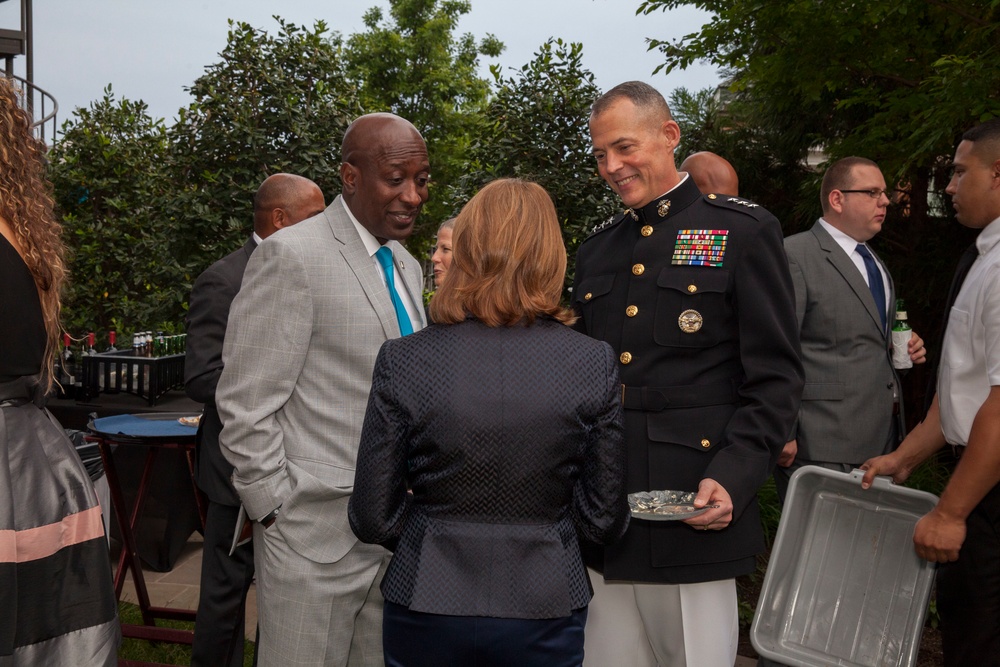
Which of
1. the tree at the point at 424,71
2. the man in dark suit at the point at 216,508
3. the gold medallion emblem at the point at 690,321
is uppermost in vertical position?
the tree at the point at 424,71

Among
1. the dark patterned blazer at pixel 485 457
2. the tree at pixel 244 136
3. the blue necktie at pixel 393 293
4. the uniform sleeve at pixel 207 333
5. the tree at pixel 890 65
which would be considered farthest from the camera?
the tree at pixel 244 136

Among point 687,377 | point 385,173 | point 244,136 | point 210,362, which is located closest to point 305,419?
point 385,173

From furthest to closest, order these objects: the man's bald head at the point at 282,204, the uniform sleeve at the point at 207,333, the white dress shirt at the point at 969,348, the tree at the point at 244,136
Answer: the tree at the point at 244,136 → the man's bald head at the point at 282,204 → the uniform sleeve at the point at 207,333 → the white dress shirt at the point at 969,348

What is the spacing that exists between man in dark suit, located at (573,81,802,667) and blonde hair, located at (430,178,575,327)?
1.75ft

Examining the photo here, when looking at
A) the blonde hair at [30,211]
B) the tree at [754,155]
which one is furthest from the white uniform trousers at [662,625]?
the tree at [754,155]

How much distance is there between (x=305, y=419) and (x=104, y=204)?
7.78m

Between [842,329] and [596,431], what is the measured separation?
2366mm

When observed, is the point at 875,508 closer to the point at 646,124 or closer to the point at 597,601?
the point at 597,601

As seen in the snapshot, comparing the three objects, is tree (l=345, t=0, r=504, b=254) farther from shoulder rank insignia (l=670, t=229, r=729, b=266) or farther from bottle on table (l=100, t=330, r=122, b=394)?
shoulder rank insignia (l=670, t=229, r=729, b=266)

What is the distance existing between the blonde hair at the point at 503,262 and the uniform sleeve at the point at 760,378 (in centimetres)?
59

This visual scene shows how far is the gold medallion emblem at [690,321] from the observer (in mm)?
2410

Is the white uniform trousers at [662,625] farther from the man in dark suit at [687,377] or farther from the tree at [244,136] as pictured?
the tree at [244,136]

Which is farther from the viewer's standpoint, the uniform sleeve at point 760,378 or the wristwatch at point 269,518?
the wristwatch at point 269,518

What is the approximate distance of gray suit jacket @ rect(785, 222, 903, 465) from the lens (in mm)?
3973
